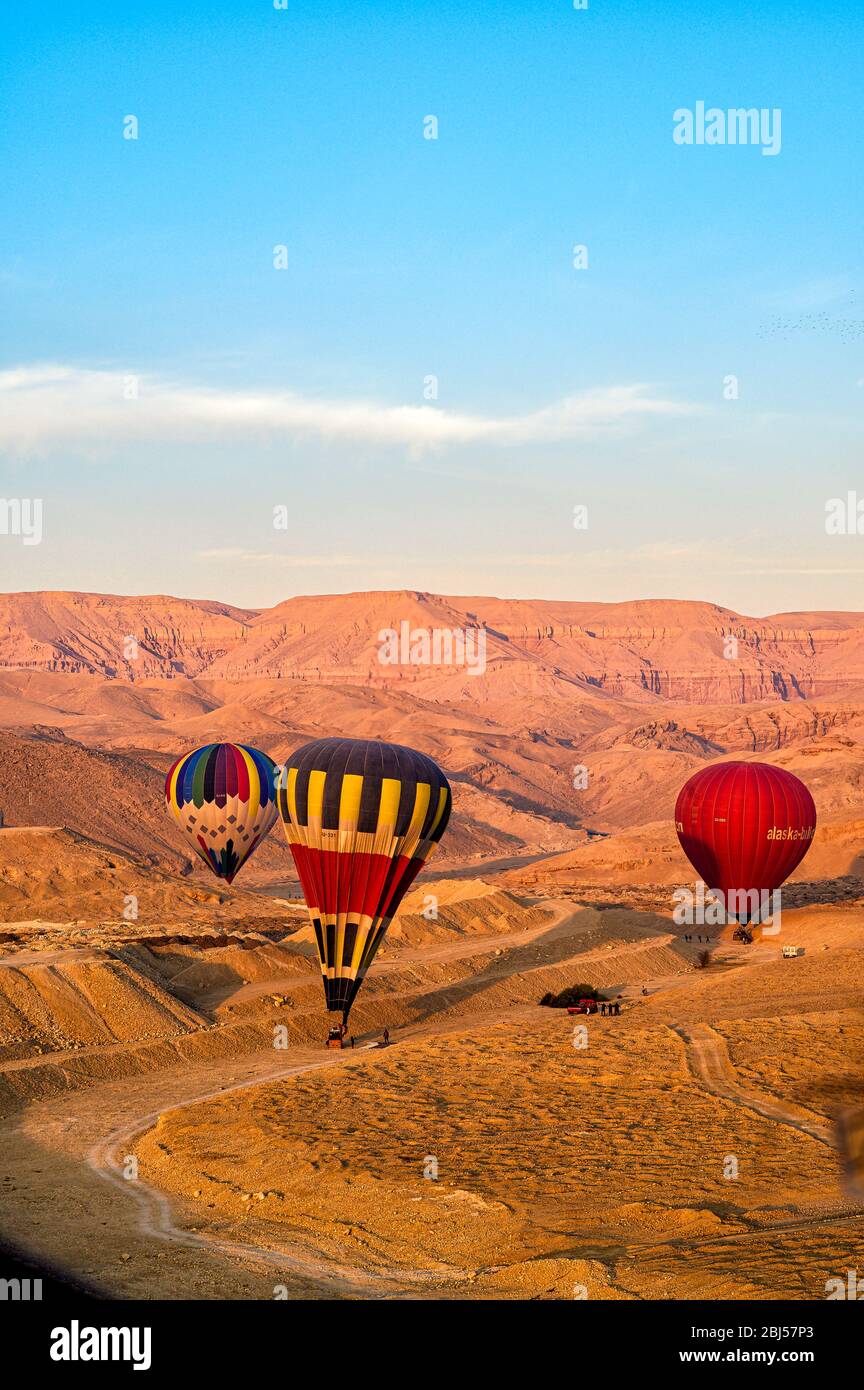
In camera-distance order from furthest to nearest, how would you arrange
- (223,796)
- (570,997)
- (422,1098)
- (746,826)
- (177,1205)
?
1. (223,796)
2. (746,826)
3. (570,997)
4. (422,1098)
5. (177,1205)

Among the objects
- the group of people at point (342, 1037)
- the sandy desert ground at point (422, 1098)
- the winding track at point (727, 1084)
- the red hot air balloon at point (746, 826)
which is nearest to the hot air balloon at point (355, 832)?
the group of people at point (342, 1037)

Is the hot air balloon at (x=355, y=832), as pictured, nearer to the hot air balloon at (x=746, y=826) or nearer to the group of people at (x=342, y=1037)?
the group of people at (x=342, y=1037)

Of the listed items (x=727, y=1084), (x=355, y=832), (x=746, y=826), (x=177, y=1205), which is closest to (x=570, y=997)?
(x=355, y=832)

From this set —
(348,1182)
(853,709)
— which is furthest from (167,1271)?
(853,709)

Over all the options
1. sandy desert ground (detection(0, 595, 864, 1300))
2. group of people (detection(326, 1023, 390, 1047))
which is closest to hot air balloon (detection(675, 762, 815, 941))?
sandy desert ground (detection(0, 595, 864, 1300))

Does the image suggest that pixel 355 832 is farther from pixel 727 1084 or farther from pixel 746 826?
pixel 746 826

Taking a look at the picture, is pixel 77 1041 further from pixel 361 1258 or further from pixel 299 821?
pixel 361 1258
